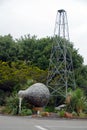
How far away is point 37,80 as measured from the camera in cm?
3875

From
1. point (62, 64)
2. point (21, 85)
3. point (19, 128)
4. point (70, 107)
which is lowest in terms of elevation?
point (19, 128)

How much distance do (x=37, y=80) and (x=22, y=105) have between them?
9.50 m

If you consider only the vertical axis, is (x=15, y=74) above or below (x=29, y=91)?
above

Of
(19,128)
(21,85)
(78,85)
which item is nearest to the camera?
(19,128)

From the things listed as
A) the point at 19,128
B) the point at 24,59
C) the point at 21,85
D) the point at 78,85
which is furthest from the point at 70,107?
the point at 24,59

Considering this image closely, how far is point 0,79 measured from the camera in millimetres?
38719

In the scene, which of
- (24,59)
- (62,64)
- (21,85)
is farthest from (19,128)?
(24,59)

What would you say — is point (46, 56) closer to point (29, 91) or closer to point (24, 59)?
point (24, 59)

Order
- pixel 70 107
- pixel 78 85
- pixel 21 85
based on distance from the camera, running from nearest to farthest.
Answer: pixel 70 107 < pixel 21 85 < pixel 78 85

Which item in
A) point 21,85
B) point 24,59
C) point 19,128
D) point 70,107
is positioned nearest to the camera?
point 19,128

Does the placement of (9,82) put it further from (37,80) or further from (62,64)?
(62,64)

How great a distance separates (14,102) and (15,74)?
8.80 m

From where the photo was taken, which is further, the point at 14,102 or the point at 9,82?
the point at 9,82

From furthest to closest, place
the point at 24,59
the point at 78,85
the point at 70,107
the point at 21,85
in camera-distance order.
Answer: the point at 24,59 → the point at 78,85 → the point at 21,85 → the point at 70,107
